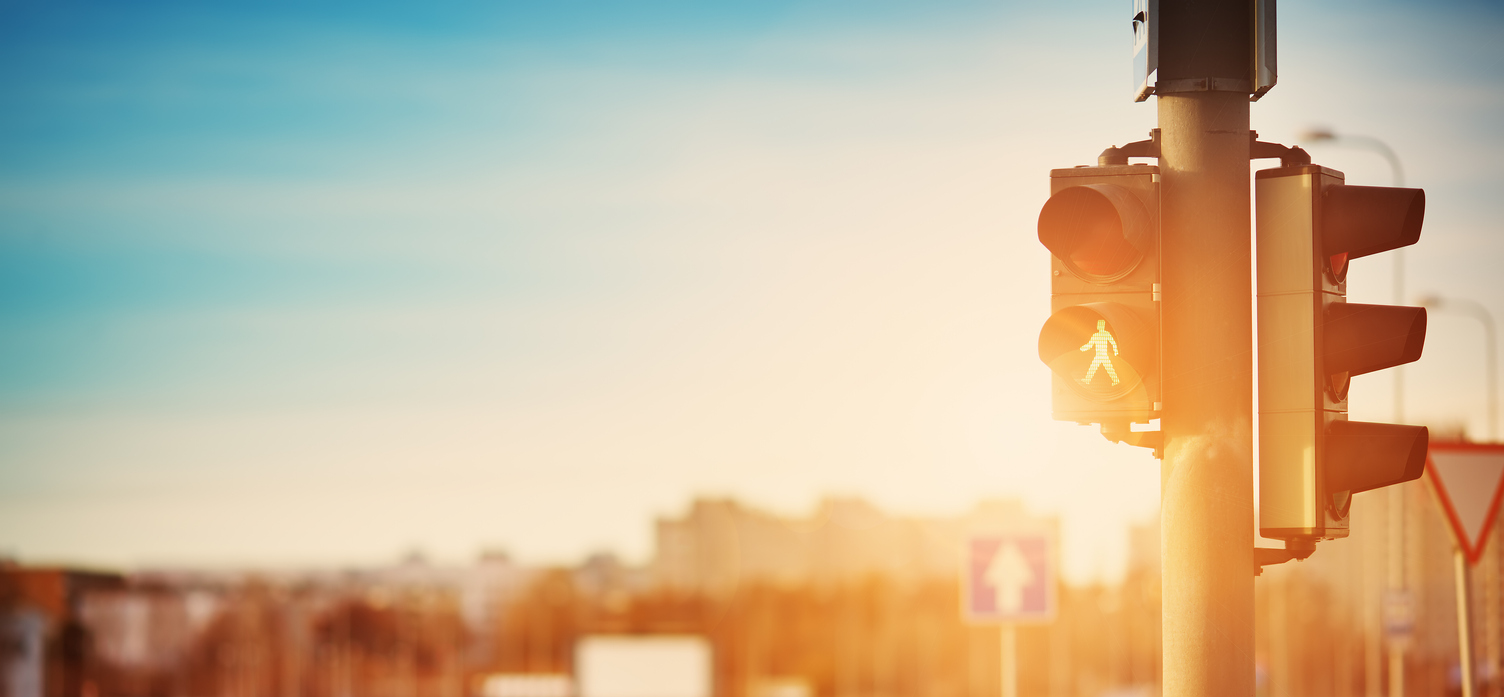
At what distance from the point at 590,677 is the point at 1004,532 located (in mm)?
23994

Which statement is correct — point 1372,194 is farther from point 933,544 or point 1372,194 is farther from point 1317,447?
point 933,544

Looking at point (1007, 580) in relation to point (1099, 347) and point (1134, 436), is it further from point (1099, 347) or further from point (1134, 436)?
point (1099, 347)

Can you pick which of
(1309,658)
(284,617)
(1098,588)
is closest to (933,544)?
(1098,588)

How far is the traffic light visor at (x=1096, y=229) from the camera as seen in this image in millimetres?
4199

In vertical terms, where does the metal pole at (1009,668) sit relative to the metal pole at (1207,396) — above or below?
below

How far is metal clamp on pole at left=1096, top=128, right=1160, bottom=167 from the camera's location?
441cm

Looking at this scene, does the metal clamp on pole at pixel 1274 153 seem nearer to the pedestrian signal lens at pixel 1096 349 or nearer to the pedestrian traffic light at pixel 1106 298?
the pedestrian traffic light at pixel 1106 298

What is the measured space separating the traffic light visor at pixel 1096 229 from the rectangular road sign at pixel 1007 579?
6.20 metres

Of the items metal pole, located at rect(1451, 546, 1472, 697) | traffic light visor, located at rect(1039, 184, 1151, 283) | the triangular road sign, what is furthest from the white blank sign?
traffic light visor, located at rect(1039, 184, 1151, 283)

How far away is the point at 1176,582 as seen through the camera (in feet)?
13.5

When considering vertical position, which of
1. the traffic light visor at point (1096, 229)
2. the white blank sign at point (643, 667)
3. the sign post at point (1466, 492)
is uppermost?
the traffic light visor at point (1096, 229)

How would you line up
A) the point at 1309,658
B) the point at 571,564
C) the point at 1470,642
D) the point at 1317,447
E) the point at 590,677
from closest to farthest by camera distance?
the point at 1317,447, the point at 1470,642, the point at 590,677, the point at 1309,658, the point at 571,564

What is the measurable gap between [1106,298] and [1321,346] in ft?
2.01

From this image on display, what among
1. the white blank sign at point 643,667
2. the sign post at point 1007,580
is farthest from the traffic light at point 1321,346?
the white blank sign at point 643,667
